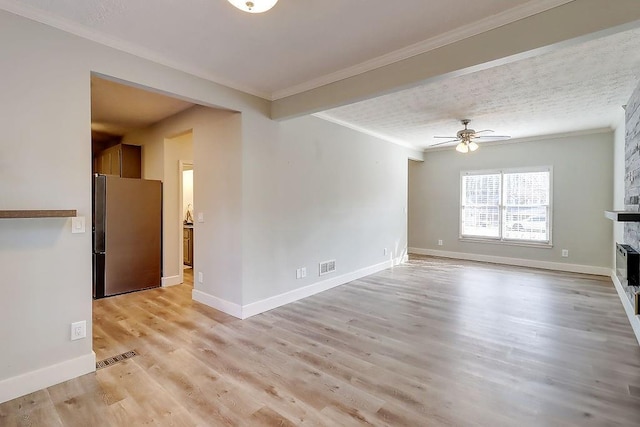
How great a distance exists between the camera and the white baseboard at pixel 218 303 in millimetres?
3709

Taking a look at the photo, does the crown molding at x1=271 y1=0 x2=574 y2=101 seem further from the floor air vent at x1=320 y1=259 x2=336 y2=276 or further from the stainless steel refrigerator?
the stainless steel refrigerator

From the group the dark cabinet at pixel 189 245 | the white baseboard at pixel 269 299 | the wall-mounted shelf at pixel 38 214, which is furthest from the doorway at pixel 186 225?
the wall-mounted shelf at pixel 38 214

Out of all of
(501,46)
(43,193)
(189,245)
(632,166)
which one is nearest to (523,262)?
(632,166)

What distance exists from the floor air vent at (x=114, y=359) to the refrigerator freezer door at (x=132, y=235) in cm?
218

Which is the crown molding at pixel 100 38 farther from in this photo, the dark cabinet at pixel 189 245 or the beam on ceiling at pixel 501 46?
the dark cabinet at pixel 189 245

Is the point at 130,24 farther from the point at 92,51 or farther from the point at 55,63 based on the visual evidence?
the point at 55,63

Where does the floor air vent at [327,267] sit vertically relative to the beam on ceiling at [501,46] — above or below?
below

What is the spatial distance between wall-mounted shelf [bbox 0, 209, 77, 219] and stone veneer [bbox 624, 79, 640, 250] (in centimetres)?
515

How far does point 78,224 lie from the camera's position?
2.45 metres

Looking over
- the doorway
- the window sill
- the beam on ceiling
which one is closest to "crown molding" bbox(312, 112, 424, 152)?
the beam on ceiling

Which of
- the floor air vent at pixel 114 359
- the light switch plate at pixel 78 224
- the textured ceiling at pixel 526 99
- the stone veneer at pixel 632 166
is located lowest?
the floor air vent at pixel 114 359

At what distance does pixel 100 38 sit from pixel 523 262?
24.9 feet

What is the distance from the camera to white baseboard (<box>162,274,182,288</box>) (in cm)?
506

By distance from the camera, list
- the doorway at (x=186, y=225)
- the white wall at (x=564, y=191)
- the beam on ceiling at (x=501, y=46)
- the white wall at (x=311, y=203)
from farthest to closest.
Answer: the white wall at (x=564, y=191) < the doorway at (x=186, y=225) < the white wall at (x=311, y=203) < the beam on ceiling at (x=501, y=46)
